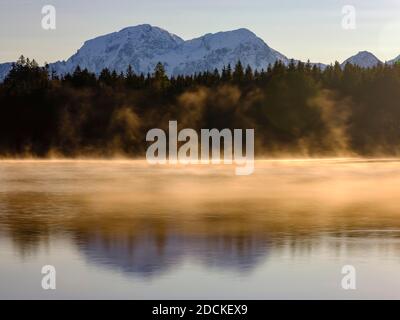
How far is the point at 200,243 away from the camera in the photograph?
2838 centimetres

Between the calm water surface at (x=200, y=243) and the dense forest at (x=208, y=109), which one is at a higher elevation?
the dense forest at (x=208, y=109)

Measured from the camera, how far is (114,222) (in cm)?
3475

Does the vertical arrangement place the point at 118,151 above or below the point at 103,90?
below

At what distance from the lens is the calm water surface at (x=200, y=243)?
21.5m

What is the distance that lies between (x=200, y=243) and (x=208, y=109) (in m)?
151

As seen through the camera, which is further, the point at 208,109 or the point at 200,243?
the point at 208,109

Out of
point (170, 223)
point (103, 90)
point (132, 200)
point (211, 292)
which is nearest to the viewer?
point (211, 292)

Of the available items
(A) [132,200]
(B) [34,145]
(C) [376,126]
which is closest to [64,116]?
(B) [34,145]

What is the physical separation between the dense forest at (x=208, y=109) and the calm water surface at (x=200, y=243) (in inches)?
4241

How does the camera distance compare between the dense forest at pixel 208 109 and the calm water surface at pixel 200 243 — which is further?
the dense forest at pixel 208 109

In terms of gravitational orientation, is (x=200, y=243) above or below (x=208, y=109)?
below

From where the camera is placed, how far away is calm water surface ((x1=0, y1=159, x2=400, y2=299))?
70.6 feet
